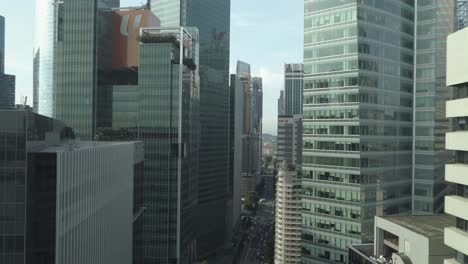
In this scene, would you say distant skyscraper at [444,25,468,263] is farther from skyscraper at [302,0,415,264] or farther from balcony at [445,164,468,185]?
skyscraper at [302,0,415,264]

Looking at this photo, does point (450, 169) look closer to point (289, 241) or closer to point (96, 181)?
point (96, 181)

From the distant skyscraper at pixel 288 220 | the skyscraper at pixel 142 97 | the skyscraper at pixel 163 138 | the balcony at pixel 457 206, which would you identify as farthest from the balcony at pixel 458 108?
the distant skyscraper at pixel 288 220

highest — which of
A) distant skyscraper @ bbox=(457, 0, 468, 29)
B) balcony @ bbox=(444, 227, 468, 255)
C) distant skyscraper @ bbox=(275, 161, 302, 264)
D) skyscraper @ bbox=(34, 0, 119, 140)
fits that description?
distant skyscraper @ bbox=(457, 0, 468, 29)

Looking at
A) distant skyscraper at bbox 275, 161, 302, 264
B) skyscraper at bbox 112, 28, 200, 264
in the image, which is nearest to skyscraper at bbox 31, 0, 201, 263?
skyscraper at bbox 112, 28, 200, 264

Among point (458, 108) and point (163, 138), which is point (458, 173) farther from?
point (163, 138)

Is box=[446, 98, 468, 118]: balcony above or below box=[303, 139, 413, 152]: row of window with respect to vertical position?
above

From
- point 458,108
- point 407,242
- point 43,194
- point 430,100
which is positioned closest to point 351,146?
point 430,100
